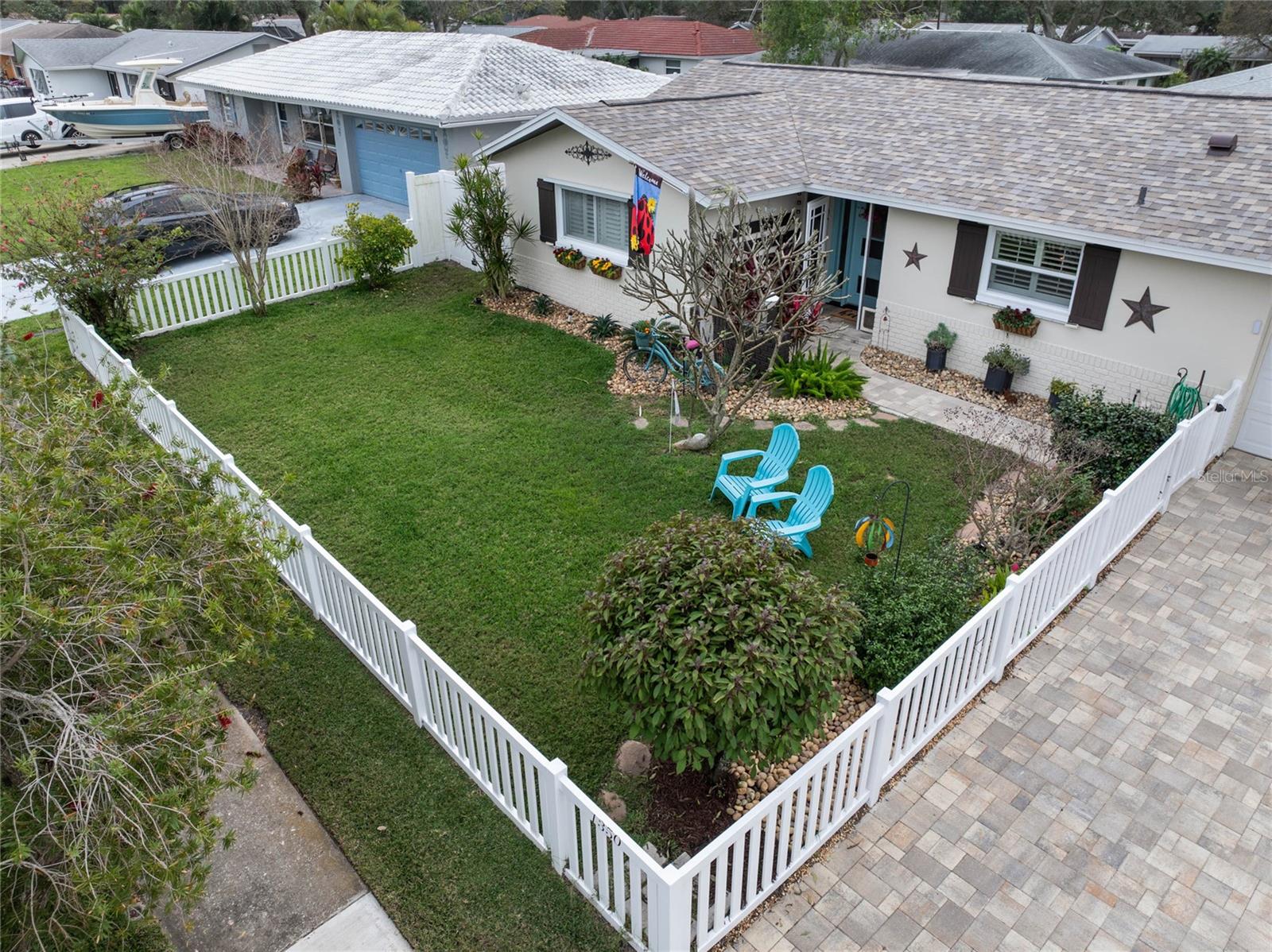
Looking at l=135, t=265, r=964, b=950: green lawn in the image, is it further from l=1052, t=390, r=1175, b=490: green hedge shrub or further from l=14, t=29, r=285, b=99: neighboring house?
l=14, t=29, r=285, b=99: neighboring house

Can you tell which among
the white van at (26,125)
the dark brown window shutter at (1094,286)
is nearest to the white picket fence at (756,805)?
the dark brown window shutter at (1094,286)

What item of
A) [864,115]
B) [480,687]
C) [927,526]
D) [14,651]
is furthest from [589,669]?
[864,115]

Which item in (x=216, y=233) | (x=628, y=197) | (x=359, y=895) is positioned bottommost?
(x=359, y=895)

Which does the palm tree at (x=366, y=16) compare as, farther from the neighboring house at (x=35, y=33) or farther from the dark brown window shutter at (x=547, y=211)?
the dark brown window shutter at (x=547, y=211)

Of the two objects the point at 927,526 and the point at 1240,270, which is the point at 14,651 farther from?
the point at 1240,270

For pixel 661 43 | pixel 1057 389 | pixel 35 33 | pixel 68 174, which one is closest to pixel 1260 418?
pixel 1057 389
